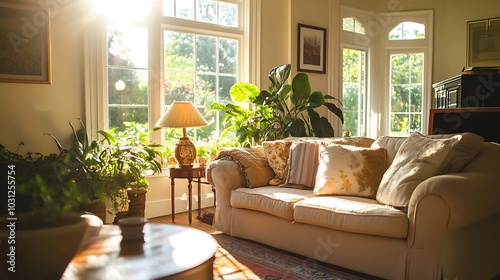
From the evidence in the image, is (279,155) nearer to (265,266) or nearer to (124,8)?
(265,266)

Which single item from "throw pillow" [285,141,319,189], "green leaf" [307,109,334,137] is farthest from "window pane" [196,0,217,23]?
"throw pillow" [285,141,319,189]

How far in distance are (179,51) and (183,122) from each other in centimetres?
116

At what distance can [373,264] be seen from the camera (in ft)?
8.49

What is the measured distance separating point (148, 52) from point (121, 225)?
3.02m

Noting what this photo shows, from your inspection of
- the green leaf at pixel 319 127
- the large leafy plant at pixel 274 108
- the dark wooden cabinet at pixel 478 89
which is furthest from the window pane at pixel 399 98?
the green leaf at pixel 319 127

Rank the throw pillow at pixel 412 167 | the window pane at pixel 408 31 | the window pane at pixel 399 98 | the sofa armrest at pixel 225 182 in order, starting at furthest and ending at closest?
the window pane at pixel 399 98 < the window pane at pixel 408 31 < the sofa armrest at pixel 225 182 < the throw pillow at pixel 412 167

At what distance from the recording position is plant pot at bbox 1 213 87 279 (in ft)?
3.98

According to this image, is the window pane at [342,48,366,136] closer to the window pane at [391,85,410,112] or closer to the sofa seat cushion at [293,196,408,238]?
the window pane at [391,85,410,112]

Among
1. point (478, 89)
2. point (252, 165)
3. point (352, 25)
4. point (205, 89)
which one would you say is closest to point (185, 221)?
point (252, 165)

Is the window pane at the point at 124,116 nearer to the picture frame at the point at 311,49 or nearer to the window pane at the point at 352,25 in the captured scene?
the picture frame at the point at 311,49

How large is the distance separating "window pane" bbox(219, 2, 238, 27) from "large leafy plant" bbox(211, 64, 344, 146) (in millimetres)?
871

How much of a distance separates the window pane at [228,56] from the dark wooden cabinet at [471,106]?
2396 mm

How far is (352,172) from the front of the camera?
306 cm

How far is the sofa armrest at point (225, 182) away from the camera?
3529mm
